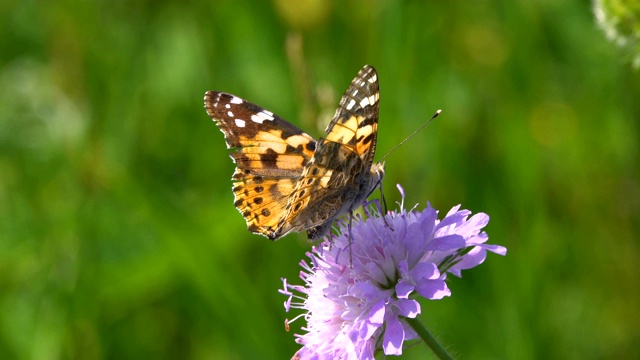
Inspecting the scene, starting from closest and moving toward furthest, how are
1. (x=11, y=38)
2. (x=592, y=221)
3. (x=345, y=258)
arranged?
(x=345, y=258) → (x=592, y=221) → (x=11, y=38)

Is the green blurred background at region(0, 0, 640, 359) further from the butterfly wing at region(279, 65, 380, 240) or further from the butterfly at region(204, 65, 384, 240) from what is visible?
the butterfly wing at region(279, 65, 380, 240)

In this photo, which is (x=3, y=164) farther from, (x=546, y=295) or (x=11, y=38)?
(x=546, y=295)

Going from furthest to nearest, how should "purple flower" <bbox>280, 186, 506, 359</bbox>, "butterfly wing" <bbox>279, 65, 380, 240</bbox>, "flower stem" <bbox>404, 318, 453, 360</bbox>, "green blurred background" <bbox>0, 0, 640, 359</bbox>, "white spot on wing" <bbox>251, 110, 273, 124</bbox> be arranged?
"green blurred background" <bbox>0, 0, 640, 359</bbox>, "white spot on wing" <bbox>251, 110, 273, 124</bbox>, "butterfly wing" <bbox>279, 65, 380, 240</bbox>, "purple flower" <bbox>280, 186, 506, 359</bbox>, "flower stem" <bbox>404, 318, 453, 360</bbox>

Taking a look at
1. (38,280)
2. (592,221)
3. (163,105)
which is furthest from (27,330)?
(592,221)

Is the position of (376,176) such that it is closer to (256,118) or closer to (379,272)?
(379,272)

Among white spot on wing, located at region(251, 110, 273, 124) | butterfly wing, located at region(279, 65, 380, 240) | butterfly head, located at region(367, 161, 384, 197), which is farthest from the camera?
white spot on wing, located at region(251, 110, 273, 124)

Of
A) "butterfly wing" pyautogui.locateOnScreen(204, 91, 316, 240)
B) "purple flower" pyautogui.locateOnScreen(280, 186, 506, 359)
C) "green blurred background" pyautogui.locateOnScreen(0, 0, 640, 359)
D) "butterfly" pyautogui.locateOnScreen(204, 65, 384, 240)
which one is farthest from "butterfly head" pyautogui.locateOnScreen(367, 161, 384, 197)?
"green blurred background" pyautogui.locateOnScreen(0, 0, 640, 359)
